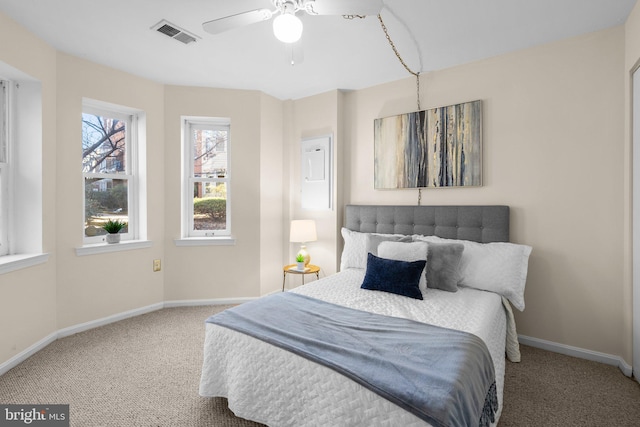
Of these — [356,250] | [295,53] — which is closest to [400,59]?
[295,53]

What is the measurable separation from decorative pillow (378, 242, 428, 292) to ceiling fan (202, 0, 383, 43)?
5.40 feet

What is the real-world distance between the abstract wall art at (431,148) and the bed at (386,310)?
0.30 m

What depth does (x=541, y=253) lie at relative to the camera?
2.65m

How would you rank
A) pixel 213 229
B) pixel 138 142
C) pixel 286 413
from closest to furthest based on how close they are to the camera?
pixel 286 413
pixel 138 142
pixel 213 229

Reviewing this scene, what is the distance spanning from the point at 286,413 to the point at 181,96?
135 inches

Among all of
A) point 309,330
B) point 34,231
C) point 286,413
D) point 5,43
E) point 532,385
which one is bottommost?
point 532,385

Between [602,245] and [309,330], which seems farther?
[602,245]

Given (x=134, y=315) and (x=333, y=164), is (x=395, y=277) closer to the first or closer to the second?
(x=333, y=164)

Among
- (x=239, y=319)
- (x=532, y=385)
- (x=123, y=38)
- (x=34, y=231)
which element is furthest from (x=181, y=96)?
(x=532, y=385)

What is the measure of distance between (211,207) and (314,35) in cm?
230

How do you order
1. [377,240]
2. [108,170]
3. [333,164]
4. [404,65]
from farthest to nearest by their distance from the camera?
[333,164] → [108,170] → [404,65] → [377,240]

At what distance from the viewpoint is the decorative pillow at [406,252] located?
248 cm

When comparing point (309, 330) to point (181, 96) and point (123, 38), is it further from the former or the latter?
point (181, 96)

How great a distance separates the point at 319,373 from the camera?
1.44m
